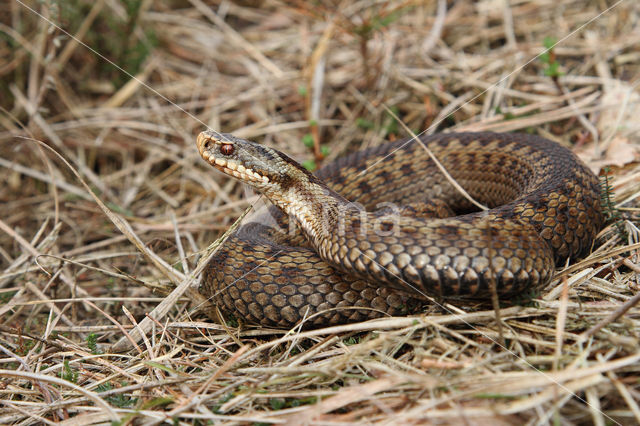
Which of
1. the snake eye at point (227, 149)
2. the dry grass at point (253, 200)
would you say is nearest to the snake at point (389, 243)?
the snake eye at point (227, 149)

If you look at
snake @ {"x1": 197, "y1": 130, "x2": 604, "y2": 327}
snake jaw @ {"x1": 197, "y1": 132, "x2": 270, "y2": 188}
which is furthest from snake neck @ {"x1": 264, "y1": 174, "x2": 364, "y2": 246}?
snake jaw @ {"x1": 197, "y1": 132, "x2": 270, "y2": 188}

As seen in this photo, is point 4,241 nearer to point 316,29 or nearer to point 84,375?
point 84,375

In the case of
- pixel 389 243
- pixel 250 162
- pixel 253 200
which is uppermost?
pixel 250 162

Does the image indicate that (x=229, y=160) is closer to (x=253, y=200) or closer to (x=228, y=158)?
(x=228, y=158)

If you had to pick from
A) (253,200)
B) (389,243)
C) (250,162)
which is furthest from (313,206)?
(253,200)

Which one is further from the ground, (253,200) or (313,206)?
(313,206)

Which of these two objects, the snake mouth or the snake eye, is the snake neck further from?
the snake eye

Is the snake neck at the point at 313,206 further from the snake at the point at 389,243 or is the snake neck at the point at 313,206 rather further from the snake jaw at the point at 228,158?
the snake jaw at the point at 228,158

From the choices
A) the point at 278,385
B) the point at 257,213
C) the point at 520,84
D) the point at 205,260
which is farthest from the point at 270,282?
the point at 520,84
